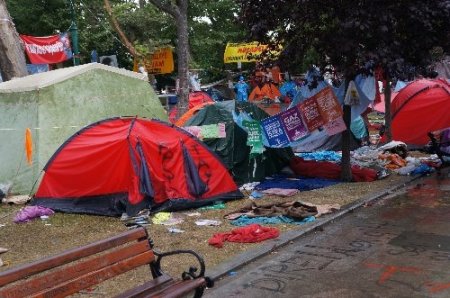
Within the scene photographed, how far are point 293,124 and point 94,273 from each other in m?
7.66

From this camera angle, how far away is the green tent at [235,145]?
10.8 m

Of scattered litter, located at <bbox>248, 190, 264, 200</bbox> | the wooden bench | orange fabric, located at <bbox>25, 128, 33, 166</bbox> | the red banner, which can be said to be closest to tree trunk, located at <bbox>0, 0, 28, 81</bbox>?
orange fabric, located at <bbox>25, 128, 33, 166</bbox>

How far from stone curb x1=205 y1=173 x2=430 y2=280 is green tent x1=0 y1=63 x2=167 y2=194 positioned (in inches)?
213

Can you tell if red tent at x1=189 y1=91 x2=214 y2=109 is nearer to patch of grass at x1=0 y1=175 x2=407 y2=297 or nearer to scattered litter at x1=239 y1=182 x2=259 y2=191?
scattered litter at x1=239 y1=182 x2=259 y2=191

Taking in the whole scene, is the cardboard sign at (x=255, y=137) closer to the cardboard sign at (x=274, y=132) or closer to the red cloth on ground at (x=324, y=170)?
the cardboard sign at (x=274, y=132)

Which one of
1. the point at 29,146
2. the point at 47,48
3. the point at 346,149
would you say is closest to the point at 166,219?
the point at 29,146

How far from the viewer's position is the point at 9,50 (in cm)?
1050

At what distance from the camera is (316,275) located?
17.9 ft

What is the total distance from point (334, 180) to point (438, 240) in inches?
181

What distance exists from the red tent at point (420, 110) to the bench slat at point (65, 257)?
12.7m

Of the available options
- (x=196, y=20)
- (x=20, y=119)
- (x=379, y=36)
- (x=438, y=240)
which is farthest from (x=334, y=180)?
(x=196, y=20)

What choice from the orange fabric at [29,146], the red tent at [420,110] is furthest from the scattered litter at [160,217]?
the red tent at [420,110]

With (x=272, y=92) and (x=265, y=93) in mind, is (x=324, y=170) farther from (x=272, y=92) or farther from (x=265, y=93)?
(x=265, y=93)

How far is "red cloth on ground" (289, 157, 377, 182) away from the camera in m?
11.0
